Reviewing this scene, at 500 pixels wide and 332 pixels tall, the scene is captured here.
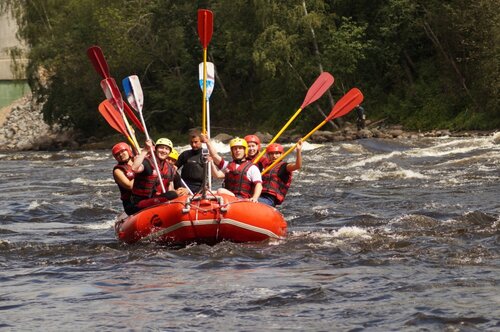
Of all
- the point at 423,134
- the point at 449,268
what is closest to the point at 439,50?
the point at 423,134

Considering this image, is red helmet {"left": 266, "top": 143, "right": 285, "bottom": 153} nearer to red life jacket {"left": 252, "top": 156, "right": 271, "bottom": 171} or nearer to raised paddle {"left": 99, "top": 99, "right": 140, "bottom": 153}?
red life jacket {"left": 252, "top": 156, "right": 271, "bottom": 171}

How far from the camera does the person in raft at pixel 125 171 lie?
10.5 meters

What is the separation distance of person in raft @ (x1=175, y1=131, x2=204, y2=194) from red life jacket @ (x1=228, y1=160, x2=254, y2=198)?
1.19 m

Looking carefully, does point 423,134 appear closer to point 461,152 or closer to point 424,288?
point 461,152

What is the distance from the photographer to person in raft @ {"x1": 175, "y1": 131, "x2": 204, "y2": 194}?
38.7ft

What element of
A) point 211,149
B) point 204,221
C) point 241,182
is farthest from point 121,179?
point 204,221

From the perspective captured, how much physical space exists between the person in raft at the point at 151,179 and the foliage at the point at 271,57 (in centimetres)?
2049

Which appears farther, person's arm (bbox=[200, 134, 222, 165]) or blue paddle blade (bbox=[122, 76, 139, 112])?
blue paddle blade (bbox=[122, 76, 139, 112])

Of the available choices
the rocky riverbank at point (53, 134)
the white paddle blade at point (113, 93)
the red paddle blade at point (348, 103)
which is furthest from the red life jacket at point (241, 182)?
the rocky riverbank at point (53, 134)

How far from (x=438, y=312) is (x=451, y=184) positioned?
8.98 meters

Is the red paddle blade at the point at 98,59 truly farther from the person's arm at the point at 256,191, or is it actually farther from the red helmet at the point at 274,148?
the person's arm at the point at 256,191

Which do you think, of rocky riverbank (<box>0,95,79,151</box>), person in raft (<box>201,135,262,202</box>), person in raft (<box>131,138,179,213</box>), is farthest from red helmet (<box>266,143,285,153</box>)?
rocky riverbank (<box>0,95,79,151</box>)

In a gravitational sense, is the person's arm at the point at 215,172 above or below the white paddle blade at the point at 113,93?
below

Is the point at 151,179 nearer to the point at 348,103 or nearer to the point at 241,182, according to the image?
the point at 241,182
